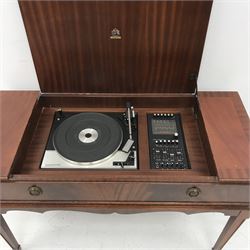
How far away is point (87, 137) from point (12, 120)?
0.89 feet

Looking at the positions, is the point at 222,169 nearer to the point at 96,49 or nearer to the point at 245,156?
the point at 245,156

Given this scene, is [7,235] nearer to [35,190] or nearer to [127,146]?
[35,190]

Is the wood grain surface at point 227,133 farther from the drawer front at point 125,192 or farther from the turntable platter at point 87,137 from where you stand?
the turntable platter at point 87,137

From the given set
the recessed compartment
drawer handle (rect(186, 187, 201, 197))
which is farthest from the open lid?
drawer handle (rect(186, 187, 201, 197))

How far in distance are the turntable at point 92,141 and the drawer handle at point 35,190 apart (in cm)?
9

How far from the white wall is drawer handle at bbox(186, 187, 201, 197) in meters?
0.51

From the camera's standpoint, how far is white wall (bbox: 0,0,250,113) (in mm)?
911

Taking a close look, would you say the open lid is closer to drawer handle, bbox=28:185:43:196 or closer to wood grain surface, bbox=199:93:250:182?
wood grain surface, bbox=199:93:250:182

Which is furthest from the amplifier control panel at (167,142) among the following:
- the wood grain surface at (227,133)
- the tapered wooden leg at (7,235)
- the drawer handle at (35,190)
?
the tapered wooden leg at (7,235)

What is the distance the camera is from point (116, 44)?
0.92m

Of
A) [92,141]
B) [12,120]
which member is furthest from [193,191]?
[12,120]

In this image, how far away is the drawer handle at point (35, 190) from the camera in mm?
790

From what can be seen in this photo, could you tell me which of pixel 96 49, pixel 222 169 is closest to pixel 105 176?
pixel 222 169

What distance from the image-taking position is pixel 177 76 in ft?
3.29
